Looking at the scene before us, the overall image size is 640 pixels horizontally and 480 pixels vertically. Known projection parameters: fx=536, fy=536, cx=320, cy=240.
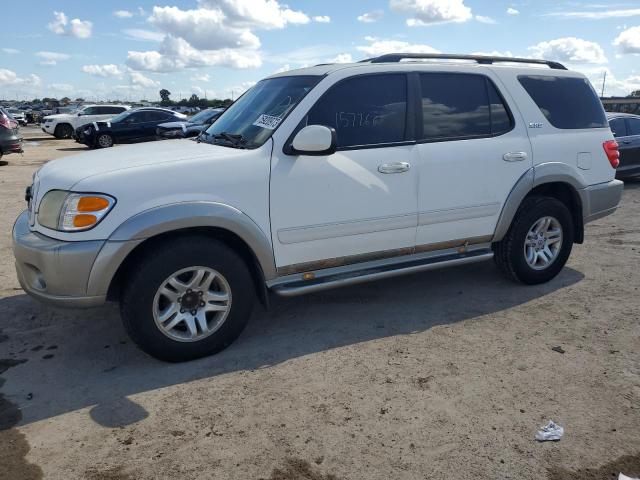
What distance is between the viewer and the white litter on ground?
282cm

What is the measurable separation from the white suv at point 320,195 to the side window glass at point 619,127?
6285 millimetres

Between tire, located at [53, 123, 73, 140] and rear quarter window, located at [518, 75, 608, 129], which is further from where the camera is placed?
tire, located at [53, 123, 73, 140]

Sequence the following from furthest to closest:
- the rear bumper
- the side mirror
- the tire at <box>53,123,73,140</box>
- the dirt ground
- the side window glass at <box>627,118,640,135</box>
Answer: the tire at <box>53,123,73,140</box>
the side window glass at <box>627,118,640,135</box>
the rear bumper
the side mirror
the dirt ground

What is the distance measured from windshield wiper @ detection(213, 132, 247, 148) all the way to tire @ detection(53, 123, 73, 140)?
920 inches

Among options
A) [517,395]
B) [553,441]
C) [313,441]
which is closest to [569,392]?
[517,395]

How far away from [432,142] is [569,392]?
208 centimetres

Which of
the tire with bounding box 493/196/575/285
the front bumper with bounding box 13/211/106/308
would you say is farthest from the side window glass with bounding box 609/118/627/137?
the front bumper with bounding box 13/211/106/308

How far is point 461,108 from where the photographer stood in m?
4.48

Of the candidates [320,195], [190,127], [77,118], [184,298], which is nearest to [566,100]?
[320,195]

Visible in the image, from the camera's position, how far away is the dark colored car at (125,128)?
18719mm

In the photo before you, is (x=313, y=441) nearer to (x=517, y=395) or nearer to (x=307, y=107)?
(x=517, y=395)

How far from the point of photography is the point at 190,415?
305 centimetres

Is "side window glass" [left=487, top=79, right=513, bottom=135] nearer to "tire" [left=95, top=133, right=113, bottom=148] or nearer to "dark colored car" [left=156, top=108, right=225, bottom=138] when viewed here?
"dark colored car" [left=156, top=108, right=225, bottom=138]

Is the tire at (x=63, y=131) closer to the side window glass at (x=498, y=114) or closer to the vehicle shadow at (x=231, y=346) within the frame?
the vehicle shadow at (x=231, y=346)
